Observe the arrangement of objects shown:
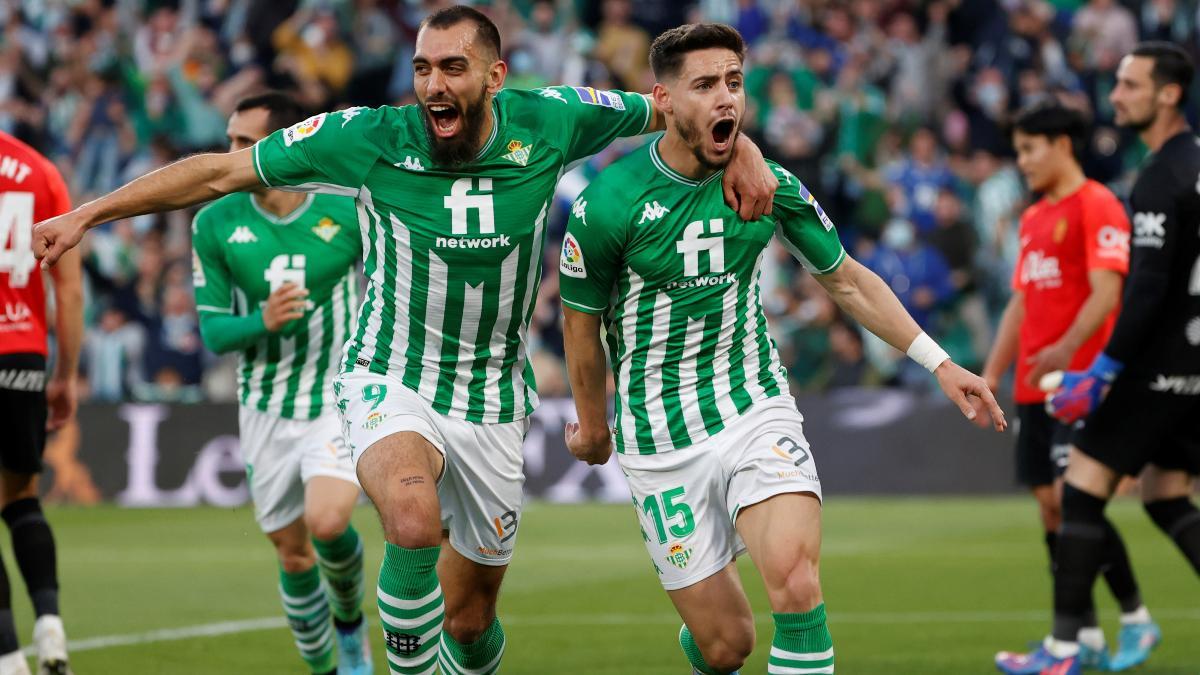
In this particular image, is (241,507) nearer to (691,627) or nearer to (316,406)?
(316,406)

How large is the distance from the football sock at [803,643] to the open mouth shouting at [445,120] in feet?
6.77

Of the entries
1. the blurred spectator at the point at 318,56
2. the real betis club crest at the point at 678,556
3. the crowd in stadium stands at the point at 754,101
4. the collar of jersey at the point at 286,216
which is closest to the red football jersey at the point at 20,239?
the collar of jersey at the point at 286,216

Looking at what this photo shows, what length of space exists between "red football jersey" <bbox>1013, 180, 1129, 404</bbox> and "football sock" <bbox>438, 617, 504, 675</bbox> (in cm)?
335

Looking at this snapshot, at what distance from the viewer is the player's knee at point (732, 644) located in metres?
5.89

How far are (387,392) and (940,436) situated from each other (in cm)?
1165

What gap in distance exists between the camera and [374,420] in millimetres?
6137

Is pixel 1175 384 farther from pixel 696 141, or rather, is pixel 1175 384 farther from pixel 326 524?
pixel 326 524

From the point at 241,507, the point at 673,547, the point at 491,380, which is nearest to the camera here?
the point at 673,547

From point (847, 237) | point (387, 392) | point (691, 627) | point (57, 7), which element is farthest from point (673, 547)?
point (57, 7)

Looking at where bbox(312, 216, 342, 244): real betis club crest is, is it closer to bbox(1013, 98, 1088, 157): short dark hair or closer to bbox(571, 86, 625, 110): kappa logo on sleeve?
bbox(571, 86, 625, 110): kappa logo on sleeve

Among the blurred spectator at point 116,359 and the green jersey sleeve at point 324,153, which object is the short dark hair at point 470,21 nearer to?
the green jersey sleeve at point 324,153

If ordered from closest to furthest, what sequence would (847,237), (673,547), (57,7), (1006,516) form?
(673,547)
(1006,516)
(847,237)
(57,7)

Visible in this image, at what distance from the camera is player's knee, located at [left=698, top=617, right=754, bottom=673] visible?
589 cm

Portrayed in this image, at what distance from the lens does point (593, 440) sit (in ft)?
20.5
